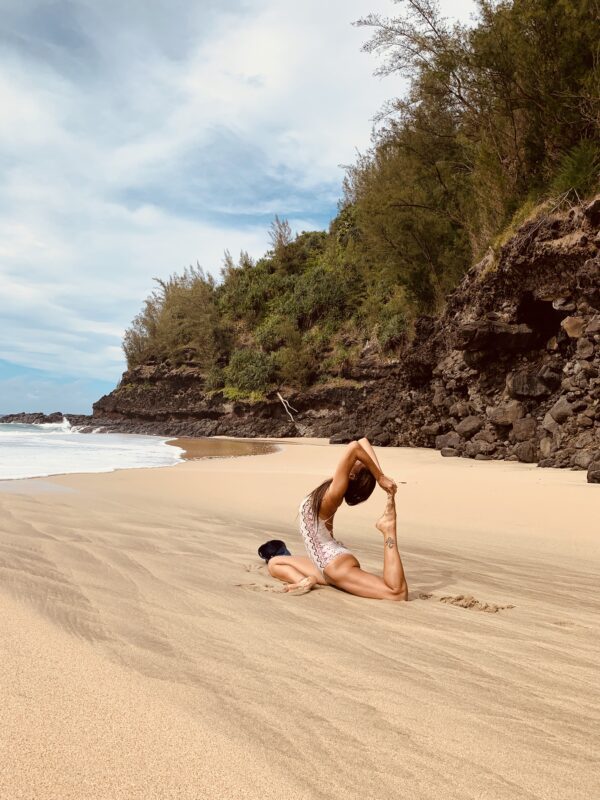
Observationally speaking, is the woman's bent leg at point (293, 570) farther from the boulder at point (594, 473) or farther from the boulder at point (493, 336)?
the boulder at point (493, 336)

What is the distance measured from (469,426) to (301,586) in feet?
35.6

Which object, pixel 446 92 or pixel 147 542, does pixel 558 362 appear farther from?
pixel 147 542

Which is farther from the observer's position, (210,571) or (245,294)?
(245,294)

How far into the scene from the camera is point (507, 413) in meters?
12.1

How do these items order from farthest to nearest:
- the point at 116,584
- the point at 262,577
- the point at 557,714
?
the point at 262,577
the point at 116,584
the point at 557,714

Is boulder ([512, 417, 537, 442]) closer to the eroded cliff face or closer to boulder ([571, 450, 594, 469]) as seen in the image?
the eroded cliff face

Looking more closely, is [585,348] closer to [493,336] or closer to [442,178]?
[493,336]

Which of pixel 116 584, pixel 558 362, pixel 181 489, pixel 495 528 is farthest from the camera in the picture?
pixel 558 362

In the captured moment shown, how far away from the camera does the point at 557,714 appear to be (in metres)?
1.77

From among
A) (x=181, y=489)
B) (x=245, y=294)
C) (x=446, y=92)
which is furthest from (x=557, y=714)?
(x=245, y=294)

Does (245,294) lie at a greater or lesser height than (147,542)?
greater

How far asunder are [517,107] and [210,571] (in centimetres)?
1166

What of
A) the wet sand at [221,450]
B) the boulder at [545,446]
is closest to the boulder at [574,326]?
the boulder at [545,446]

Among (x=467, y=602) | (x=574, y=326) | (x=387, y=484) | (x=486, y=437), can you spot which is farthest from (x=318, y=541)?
(x=486, y=437)
